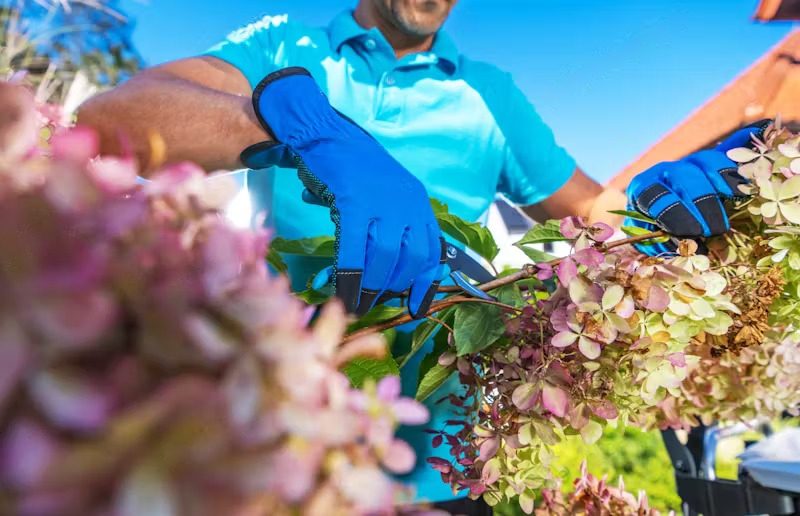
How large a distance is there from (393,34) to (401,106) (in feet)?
0.90

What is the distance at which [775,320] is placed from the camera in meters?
0.73

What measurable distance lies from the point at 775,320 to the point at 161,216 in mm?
754

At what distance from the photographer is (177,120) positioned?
2.90 feet

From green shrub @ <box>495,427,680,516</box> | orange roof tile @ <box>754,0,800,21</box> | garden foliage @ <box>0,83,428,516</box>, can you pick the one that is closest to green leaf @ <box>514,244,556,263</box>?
garden foliage @ <box>0,83,428,516</box>

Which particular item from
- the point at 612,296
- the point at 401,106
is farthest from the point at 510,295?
the point at 401,106

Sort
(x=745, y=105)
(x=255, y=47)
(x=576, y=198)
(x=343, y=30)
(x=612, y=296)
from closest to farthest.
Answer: (x=612, y=296), (x=255, y=47), (x=343, y=30), (x=576, y=198), (x=745, y=105)

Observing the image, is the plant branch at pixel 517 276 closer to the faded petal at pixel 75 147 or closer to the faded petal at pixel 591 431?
the faded petal at pixel 591 431

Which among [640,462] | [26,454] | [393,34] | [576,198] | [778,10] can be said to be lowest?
[640,462]

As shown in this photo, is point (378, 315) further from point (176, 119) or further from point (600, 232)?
point (176, 119)

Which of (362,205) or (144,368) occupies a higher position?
(144,368)

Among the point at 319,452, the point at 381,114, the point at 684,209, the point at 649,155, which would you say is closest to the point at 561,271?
the point at 684,209

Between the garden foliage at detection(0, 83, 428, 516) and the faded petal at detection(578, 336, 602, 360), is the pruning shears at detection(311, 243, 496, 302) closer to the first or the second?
the faded petal at detection(578, 336, 602, 360)

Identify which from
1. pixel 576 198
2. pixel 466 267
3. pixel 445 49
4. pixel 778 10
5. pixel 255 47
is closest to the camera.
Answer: pixel 466 267

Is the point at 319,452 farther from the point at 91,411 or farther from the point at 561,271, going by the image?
the point at 561,271
